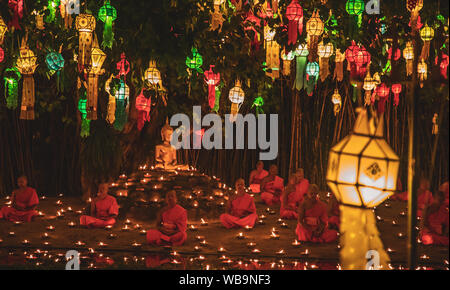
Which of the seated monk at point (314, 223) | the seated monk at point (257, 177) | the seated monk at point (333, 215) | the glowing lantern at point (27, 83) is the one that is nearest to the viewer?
the glowing lantern at point (27, 83)

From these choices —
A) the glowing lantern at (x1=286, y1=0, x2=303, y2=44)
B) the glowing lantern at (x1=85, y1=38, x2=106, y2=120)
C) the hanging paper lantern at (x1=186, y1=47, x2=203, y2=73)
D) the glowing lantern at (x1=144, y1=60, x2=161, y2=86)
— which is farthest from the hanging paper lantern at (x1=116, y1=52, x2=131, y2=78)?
the glowing lantern at (x1=286, y1=0, x2=303, y2=44)

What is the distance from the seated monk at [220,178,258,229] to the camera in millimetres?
9000

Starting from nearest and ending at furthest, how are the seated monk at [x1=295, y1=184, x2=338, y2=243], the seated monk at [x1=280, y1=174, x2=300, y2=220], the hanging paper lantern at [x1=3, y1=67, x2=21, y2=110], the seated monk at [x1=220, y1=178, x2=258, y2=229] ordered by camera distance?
the hanging paper lantern at [x1=3, y1=67, x2=21, y2=110], the seated monk at [x1=295, y1=184, x2=338, y2=243], the seated monk at [x1=220, y1=178, x2=258, y2=229], the seated monk at [x1=280, y1=174, x2=300, y2=220]

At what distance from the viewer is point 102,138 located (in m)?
11.1

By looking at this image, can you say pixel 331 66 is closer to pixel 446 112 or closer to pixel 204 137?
pixel 204 137

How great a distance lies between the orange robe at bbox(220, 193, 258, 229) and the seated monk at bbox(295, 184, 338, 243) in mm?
1097

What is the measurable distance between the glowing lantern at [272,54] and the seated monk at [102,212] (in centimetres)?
328

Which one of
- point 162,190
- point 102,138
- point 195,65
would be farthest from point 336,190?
point 102,138

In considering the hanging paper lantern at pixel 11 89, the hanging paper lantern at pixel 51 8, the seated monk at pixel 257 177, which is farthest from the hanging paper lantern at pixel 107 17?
the seated monk at pixel 257 177

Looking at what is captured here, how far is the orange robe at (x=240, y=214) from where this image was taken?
9008mm

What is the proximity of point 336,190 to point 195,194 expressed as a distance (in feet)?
20.8

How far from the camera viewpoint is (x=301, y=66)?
702 cm

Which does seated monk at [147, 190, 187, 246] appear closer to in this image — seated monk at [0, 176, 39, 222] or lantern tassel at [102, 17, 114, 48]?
lantern tassel at [102, 17, 114, 48]

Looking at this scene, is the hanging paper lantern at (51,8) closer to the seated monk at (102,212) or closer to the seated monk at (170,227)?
the seated monk at (170,227)
